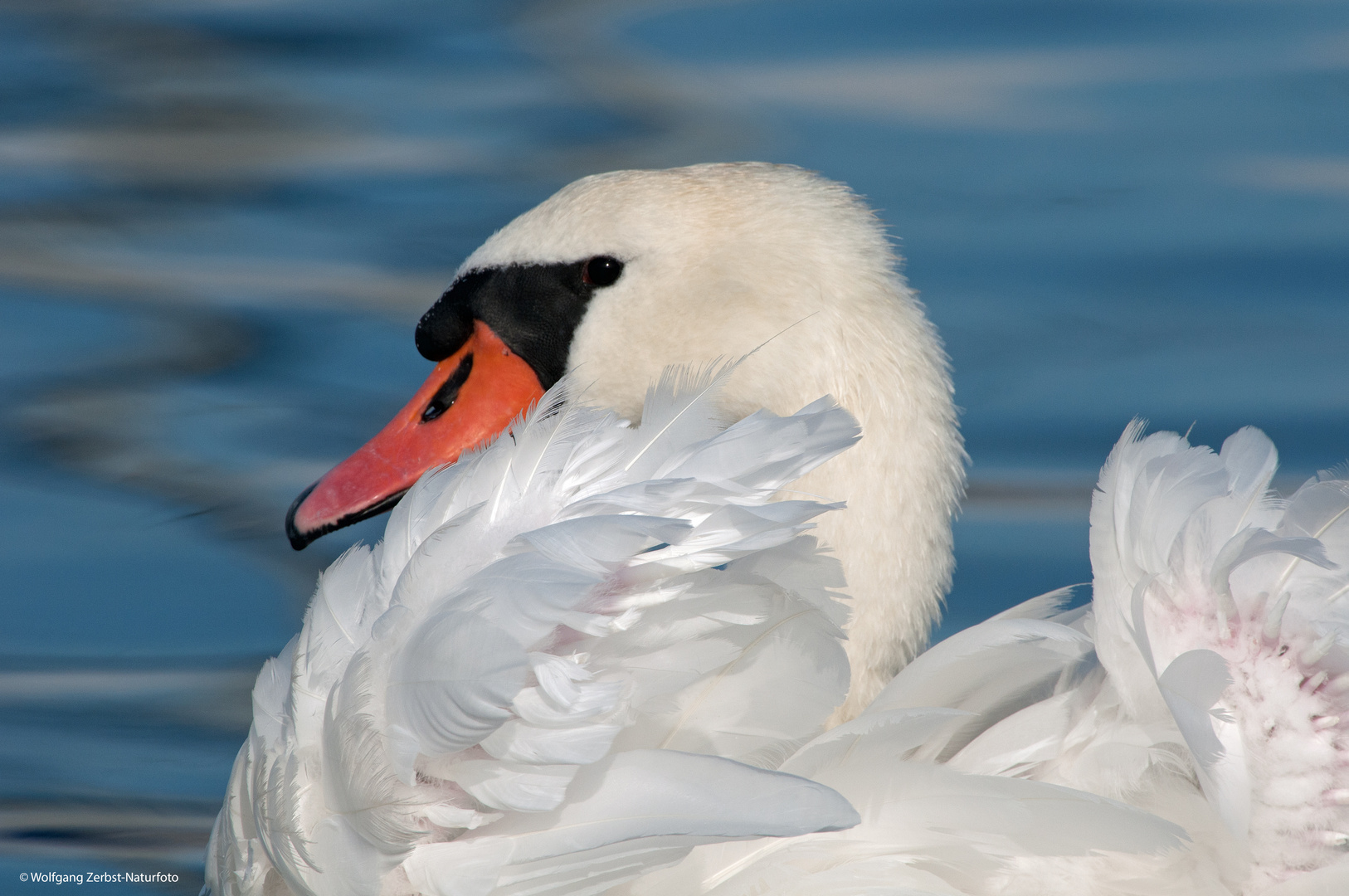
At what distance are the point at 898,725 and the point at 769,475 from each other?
1.01ft

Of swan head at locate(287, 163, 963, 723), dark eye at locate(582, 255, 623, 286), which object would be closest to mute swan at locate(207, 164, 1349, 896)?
swan head at locate(287, 163, 963, 723)

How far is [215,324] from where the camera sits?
5648 mm

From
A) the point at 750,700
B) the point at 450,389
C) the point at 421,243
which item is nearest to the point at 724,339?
the point at 450,389

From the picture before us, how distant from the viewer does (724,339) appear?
285 cm

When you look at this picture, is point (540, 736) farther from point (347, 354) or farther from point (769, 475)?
point (347, 354)

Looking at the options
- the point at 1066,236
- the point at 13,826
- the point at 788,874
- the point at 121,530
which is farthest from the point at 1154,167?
the point at 788,874

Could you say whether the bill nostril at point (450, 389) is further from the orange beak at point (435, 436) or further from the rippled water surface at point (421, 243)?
the rippled water surface at point (421, 243)

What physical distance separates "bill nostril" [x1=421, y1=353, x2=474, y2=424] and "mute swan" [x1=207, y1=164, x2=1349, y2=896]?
2.49 ft

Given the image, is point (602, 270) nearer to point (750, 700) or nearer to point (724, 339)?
point (724, 339)

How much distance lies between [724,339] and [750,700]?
0.84 metres

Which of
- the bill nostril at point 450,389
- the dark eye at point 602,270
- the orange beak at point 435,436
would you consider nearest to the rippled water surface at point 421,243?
the orange beak at point 435,436

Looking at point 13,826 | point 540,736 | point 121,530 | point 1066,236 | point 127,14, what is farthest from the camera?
point 127,14

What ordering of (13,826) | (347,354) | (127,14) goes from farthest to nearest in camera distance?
(127,14), (347,354), (13,826)

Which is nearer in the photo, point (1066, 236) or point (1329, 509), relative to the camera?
point (1329, 509)
